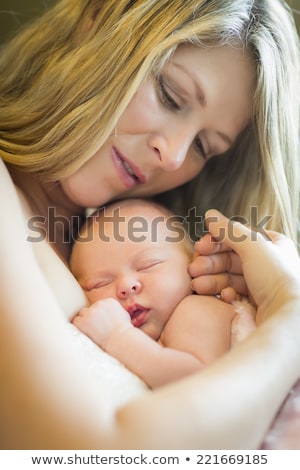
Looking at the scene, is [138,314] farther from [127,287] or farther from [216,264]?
[216,264]

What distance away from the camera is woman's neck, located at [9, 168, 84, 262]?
122 cm

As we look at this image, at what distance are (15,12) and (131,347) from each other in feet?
3.72

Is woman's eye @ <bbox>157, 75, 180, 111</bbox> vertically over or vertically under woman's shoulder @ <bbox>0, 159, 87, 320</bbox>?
over

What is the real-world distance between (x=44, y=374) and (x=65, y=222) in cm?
70

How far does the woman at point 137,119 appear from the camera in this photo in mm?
970

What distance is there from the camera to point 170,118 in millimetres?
1132

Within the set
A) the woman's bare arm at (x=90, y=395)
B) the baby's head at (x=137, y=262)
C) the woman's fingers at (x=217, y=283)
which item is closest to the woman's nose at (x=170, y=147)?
the baby's head at (x=137, y=262)

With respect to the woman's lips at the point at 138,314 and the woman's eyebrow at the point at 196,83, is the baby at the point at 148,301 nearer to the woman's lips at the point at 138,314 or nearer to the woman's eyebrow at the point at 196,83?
the woman's lips at the point at 138,314

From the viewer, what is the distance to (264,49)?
1.19m

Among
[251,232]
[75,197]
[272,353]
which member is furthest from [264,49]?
[272,353]

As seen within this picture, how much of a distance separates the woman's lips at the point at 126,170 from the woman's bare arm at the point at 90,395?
→ 0.43 metres

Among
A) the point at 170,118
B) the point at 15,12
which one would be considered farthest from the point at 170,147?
the point at 15,12

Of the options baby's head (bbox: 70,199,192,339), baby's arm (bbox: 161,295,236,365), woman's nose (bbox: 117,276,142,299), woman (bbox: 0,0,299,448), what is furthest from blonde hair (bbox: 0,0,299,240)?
baby's arm (bbox: 161,295,236,365)

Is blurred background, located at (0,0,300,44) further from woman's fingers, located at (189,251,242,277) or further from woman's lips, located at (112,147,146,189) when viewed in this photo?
woman's fingers, located at (189,251,242,277)
